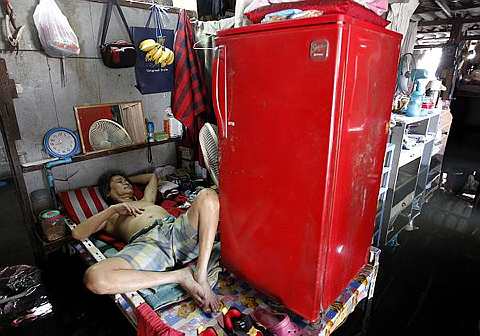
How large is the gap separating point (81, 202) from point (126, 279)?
1.48 m

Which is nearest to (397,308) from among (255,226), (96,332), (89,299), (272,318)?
(272,318)

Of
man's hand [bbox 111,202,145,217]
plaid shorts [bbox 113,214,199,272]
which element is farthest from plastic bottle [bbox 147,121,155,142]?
plaid shorts [bbox 113,214,199,272]

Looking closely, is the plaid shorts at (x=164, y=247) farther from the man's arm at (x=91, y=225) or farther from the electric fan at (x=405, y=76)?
the electric fan at (x=405, y=76)

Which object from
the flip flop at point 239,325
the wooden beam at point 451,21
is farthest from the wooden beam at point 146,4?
the wooden beam at point 451,21

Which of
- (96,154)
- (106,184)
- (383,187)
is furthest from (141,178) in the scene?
(383,187)

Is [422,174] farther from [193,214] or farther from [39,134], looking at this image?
[39,134]

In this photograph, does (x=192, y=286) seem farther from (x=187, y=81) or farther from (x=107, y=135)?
(x=107, y=135)

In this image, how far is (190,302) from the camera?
1.90m

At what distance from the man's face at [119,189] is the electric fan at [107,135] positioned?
0.41 meters

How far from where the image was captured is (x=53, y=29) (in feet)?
7.90

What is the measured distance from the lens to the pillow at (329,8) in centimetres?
121

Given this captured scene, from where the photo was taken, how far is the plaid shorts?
2.05m

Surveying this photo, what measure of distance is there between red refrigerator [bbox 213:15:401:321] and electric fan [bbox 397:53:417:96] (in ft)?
8.44

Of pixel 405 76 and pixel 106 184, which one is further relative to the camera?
pixel 405 76
